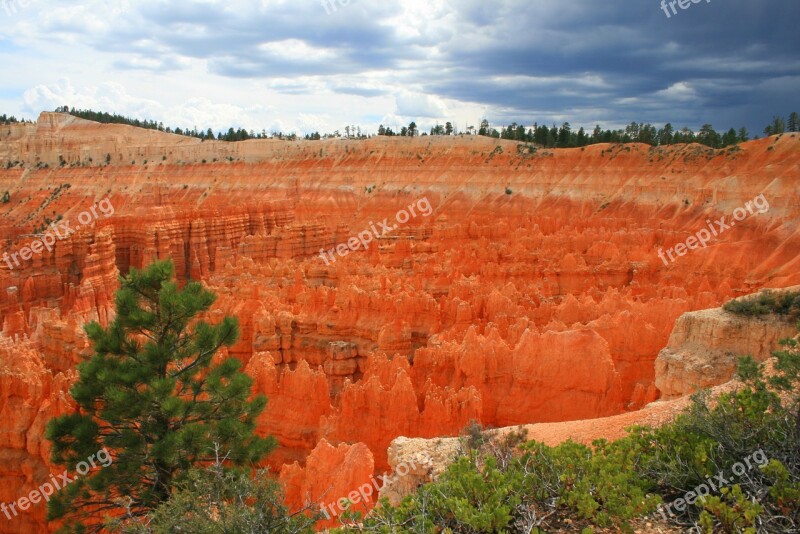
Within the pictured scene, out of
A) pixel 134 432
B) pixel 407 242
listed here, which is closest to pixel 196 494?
pixel 134 432

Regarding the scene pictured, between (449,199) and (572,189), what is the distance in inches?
482

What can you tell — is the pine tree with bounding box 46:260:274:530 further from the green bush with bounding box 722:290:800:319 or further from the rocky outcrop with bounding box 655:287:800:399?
the green bush with bounding box 722:290:800:319

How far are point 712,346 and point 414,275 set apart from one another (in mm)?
17861

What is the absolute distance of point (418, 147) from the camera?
7094 cm

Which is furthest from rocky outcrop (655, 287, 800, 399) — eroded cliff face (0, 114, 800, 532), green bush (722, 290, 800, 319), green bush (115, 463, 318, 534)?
green bush (115, 463, 318, 534)

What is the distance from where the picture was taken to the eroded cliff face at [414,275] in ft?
51.8

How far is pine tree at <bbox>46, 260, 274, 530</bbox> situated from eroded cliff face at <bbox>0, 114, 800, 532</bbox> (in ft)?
8.20

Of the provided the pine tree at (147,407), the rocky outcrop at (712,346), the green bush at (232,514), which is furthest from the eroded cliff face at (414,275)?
the green bush at (232,514)

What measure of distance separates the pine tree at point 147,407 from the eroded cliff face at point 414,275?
98.4 inches

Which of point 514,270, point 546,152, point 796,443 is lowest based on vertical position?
point 514,270

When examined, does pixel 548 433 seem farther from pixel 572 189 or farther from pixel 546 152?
pixel 546 152

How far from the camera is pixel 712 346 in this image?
12680mm

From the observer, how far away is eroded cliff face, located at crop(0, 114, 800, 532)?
51.8 feet

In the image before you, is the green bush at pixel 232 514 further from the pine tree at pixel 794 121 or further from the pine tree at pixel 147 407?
the pine tree at pixel 794 121
